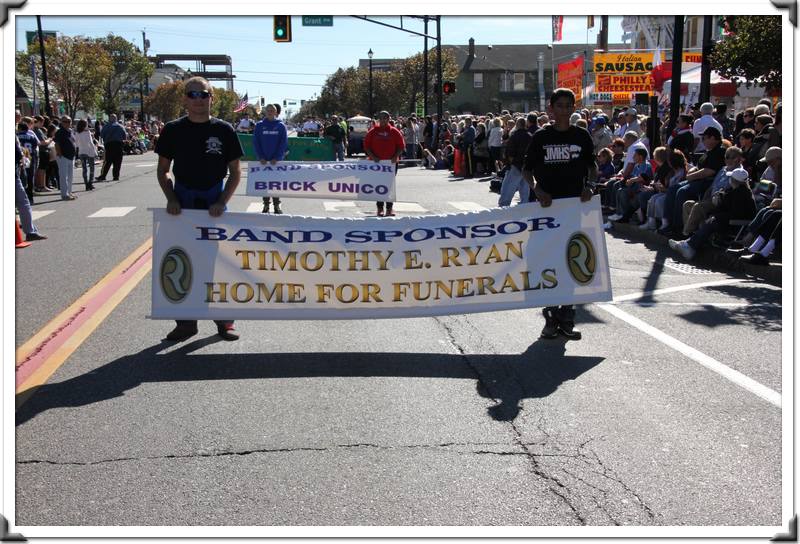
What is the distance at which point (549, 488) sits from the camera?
185 inches

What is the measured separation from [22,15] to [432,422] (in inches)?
129

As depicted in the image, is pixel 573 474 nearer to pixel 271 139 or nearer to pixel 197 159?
pixel 197 159

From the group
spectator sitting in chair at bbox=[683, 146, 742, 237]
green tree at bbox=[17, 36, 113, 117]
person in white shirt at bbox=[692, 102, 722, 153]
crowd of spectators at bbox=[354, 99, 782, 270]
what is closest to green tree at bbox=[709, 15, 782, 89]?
crowd of spectators at bbox=[354, 99, 782, 270]

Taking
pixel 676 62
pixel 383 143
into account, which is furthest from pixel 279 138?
pixel 676 62

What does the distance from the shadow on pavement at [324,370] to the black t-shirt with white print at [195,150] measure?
1.34m

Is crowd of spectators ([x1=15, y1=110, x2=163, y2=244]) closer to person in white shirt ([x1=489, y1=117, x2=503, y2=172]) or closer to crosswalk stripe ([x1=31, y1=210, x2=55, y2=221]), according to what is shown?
crosswalk stripe ([x1=31, y1=210, x2=55, y2=221])

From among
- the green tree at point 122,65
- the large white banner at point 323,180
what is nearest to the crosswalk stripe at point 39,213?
the large white banner at point 323,180

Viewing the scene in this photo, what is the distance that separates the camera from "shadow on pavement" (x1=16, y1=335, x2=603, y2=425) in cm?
630

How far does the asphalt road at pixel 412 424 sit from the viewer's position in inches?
176

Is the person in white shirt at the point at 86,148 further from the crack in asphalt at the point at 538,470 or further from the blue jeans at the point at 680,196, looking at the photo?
the crack in asphalt at the point at 538,470

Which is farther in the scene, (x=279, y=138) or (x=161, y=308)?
(x=279, y=138)

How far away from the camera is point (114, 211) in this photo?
18.9 metres

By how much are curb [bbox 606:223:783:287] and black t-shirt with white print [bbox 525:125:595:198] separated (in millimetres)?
4009
